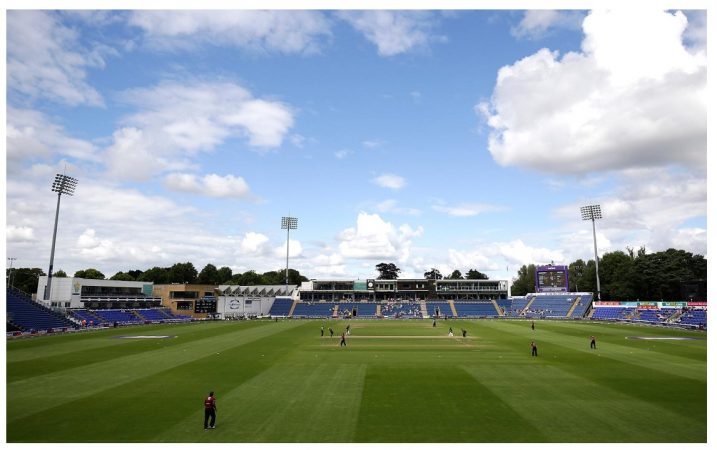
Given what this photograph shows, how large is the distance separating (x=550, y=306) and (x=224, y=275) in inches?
4641

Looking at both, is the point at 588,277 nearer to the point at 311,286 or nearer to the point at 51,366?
the point at 311,286

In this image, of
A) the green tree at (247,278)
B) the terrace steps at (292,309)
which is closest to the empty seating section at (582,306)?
the terrace steps at (292,309)

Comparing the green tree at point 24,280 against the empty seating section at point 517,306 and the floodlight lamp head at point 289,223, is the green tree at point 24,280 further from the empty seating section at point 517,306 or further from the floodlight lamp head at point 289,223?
the empty seating section at point 517,306

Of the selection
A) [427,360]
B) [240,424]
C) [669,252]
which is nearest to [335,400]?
[240,424]

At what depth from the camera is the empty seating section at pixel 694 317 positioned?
64.9 m

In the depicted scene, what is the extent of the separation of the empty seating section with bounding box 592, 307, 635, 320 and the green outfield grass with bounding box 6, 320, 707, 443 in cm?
4569

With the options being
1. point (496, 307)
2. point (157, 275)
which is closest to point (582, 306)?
point (496, 307)

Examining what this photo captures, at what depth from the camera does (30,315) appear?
58.8 meters

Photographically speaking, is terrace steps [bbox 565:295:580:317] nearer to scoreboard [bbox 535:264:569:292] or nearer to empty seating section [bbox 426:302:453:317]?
scoreboard [bbox 535:264:569:292]

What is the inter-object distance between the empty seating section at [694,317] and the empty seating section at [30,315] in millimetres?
89002

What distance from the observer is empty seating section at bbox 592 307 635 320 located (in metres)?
80.1

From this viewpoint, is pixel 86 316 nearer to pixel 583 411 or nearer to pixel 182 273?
pixel 583 411

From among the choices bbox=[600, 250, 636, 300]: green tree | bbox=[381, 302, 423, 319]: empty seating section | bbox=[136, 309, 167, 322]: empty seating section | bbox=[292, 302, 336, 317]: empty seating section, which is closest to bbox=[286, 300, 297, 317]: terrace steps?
bbox=[292, 302, 336, 317]: empty seating section

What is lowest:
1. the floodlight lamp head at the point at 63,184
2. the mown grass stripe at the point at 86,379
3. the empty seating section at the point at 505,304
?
the mown grass stripe at the point at 86,379
